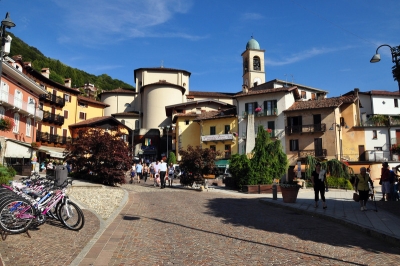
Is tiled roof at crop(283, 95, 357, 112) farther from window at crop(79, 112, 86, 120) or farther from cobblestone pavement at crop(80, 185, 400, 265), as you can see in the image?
cobblestone pavement at crop(80, 185, 400, 265)

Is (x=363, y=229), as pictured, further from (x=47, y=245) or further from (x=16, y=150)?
(x=16, y=150)

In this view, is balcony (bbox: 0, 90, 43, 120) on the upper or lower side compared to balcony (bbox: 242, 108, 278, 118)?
lower

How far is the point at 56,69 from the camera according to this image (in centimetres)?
9031

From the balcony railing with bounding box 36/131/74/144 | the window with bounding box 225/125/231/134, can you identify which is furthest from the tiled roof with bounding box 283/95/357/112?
the balcony railing with bounding box 36/131/74/144

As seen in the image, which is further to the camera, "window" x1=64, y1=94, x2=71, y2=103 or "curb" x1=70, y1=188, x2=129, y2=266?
"window" x1=64, y1=94, x2=71, y2=103

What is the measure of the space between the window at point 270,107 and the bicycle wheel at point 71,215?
129 ft

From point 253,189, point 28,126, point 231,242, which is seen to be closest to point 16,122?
point 28,126

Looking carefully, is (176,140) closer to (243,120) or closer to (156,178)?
(243,120)

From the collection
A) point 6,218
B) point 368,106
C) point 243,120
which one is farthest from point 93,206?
point 368,106

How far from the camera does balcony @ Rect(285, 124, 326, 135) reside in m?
41.7

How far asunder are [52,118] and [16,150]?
19.4 meters

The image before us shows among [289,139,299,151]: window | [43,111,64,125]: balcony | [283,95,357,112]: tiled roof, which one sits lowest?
[289,139,299,151]: window

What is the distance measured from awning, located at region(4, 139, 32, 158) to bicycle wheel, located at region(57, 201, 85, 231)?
65.4 feet

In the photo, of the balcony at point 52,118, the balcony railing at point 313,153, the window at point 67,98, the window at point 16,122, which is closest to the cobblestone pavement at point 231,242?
the window at point 16,122
